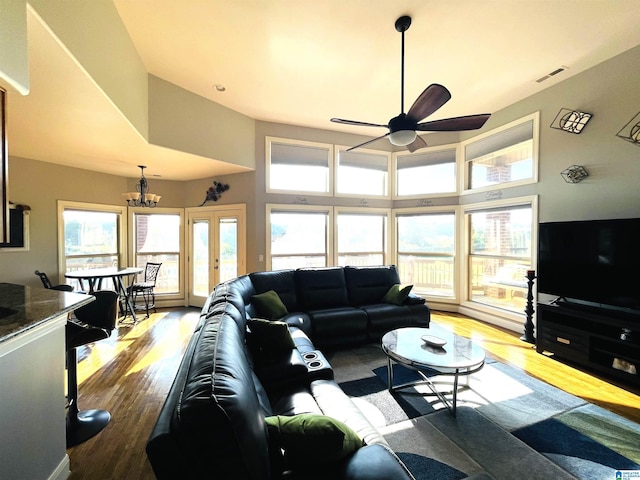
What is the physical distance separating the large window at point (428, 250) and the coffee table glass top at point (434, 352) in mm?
2813

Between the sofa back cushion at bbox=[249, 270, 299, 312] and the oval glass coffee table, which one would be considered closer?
the oval glass coffee table

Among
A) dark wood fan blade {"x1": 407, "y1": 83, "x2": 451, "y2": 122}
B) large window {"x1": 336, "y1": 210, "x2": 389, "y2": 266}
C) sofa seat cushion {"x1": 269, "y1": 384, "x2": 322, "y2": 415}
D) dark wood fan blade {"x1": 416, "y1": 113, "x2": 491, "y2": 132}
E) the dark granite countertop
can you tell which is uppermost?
dark wood fan blade {"x1": 407, "y1": 83, "x2": 451, "y2": 122}

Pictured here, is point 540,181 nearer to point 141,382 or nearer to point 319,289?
point 319,289

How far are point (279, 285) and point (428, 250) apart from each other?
330cm

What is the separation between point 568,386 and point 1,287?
17.5ft

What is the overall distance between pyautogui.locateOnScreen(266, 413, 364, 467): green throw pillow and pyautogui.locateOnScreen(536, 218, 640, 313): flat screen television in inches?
Answer: 139

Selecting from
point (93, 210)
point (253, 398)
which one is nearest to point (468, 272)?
point (253, 398)

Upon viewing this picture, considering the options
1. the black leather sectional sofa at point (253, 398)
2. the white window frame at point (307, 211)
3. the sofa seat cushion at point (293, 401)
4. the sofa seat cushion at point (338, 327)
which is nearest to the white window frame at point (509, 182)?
the white window frame at point (307, 211)

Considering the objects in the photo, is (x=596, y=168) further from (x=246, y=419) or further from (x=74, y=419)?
(x=74, y=419)

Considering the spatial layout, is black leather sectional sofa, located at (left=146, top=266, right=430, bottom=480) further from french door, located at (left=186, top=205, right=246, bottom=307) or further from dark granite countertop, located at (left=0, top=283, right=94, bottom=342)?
french door, located at (left=186, top=205, right=246, bottom=307)

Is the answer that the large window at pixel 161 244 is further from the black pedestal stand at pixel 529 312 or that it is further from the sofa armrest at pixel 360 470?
the black pedestal stand at pixel 529 312

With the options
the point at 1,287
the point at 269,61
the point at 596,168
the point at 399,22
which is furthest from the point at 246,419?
the point at 596,168

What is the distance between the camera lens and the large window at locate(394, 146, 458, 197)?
17.5ft

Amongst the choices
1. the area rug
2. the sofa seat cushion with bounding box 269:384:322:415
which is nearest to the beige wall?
the area rug
